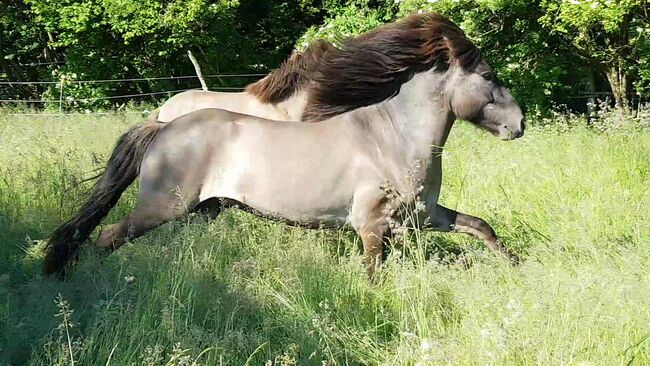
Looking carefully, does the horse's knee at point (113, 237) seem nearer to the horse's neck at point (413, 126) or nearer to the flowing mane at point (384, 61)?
the flowing mane at point (384, 61)

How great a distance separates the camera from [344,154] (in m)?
4.98

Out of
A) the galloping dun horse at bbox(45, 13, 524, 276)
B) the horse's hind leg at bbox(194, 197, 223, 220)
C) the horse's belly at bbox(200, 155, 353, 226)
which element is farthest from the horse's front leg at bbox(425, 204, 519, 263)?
the horse's hind leg at bbox(194, 197, 223, 220)

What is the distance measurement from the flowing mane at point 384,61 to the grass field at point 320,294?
0.97 m

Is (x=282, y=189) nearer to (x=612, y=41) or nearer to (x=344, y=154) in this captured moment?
(x=344, y=154)

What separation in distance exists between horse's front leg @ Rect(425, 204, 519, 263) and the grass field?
0.25 metres

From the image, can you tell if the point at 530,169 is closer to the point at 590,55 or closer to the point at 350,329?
the point at 350,329

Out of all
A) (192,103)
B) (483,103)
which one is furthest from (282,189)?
(192,103)

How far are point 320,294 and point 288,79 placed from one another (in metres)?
3.32

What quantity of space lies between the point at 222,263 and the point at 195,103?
3353mm

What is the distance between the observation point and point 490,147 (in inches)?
352

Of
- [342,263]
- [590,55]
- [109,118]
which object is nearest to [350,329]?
[342,263]

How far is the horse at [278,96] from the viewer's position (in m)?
6.73

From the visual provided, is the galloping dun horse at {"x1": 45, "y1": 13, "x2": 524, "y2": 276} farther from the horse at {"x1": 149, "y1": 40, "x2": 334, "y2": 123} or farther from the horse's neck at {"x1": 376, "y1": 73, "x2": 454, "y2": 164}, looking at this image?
the horse at {"x1": 149, "y1": 40, "x2": 334, "y2": 123}

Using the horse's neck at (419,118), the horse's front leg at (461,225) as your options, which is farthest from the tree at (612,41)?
the horse's front leg at (461,225)
